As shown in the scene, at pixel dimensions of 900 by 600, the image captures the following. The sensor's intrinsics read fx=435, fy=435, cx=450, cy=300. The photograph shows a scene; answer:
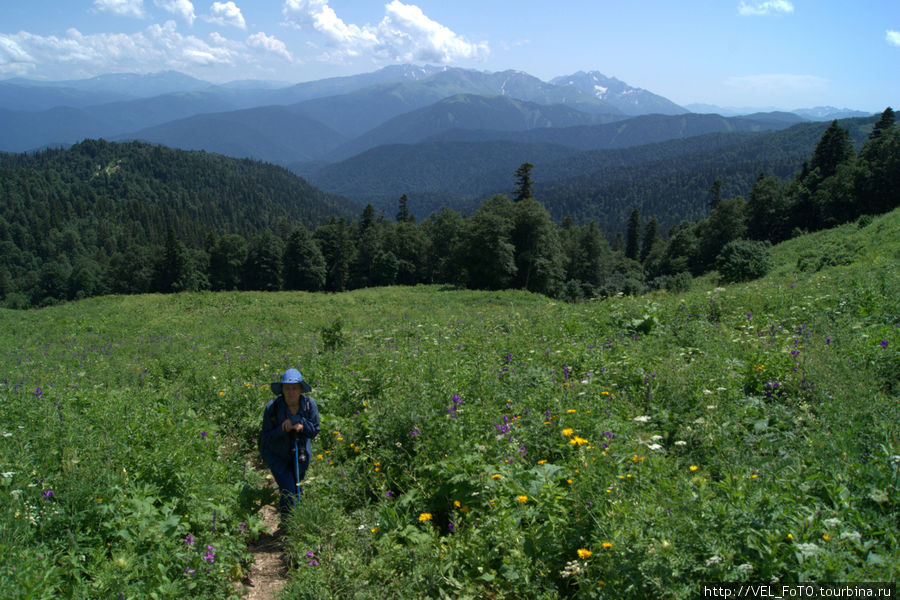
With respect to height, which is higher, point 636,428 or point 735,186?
point 735,186

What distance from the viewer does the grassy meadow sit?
9.04ft

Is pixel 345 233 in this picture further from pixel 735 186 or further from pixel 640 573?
pixel 735 186

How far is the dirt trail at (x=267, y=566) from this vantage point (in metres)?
4.12

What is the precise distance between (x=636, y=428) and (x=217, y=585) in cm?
424

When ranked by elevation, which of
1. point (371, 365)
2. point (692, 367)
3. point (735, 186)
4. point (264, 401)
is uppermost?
point (735, 186)

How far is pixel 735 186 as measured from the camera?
650 feet

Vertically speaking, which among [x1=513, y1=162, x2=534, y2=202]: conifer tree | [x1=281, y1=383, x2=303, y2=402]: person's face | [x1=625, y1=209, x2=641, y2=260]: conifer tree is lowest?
[x1=625, y1=209, x2=641, y2=260]: conifer tree

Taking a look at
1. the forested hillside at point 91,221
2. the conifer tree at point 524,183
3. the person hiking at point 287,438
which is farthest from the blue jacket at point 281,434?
the forested hillside at point 91,221

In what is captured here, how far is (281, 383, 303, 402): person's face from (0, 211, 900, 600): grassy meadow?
1070 mm

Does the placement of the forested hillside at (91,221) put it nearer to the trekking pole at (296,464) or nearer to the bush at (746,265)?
the bush at (746,265)

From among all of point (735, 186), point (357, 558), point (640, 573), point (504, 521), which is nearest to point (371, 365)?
point (357, 558)

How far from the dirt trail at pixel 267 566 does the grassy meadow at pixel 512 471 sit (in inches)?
7.9

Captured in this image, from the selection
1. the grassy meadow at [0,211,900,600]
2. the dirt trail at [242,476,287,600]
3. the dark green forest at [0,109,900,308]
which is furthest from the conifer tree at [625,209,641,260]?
the dirt trail at [242,476,287,600]

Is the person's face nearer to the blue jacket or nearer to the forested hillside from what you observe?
the blue jacket
